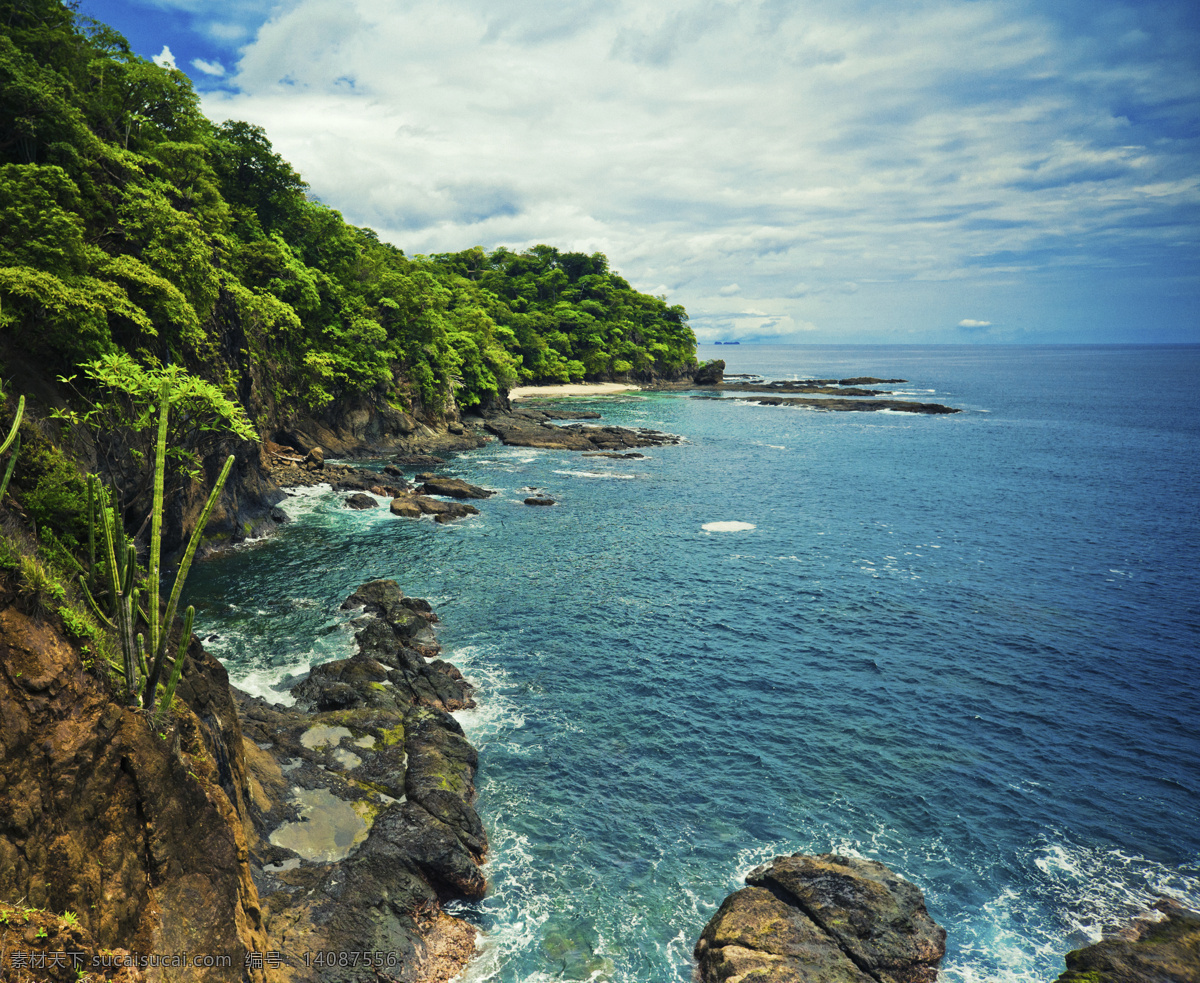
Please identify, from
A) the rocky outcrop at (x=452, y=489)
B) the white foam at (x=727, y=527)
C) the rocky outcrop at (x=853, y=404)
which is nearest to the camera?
the white foam at (x=727, y=527)

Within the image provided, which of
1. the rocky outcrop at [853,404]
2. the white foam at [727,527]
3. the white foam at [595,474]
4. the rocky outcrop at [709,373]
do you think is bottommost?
the white foam at [727,527]

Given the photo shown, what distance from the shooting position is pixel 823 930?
14656 millimetres

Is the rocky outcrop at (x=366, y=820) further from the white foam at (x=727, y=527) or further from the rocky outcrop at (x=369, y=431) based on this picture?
the rocky outcrop at (x=369, y=431)

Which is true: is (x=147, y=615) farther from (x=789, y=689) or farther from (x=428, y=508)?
(x=428, y=508)

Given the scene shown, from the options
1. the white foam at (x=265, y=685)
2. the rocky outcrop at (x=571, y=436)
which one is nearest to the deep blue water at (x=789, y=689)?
the white foam at (x=265, y=685)

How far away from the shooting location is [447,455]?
6838 cm

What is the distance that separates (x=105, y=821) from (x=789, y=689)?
76.1 ft

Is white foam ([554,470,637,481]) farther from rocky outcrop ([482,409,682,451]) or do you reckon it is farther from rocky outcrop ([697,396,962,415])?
rocky outcrop ([697,396,962,415])

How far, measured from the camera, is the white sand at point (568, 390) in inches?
4862

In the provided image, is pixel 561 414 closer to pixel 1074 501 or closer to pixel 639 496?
pixel 639 496

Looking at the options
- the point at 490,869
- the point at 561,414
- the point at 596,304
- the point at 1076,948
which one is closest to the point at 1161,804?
the point at 1076,948

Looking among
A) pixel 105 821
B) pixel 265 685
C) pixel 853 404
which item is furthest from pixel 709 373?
pixel 105 821

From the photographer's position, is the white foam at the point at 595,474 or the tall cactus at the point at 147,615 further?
the white foam at the point at 595,474

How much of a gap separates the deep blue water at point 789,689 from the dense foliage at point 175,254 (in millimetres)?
13015
